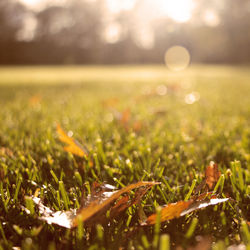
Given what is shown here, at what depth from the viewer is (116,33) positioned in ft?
99.9

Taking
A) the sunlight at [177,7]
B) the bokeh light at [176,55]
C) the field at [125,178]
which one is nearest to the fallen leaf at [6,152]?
the field at [125,178]

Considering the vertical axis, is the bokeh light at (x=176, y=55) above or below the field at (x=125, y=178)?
above

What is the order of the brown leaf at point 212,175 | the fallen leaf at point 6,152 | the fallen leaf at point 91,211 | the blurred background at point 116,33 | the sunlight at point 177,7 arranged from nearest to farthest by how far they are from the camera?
the fallen leaf at point 91,211 → the brown leaf at point 212,175 → the fallen leaf at point 6,152 → the sunlight at point 177,7 → the blurred background at point 116,33

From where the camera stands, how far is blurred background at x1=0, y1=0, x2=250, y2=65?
978 inches

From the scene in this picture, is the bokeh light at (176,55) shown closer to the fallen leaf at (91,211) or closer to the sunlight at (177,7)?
the sunlight at (177,7)

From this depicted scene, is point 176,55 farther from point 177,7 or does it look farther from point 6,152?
point 6,152

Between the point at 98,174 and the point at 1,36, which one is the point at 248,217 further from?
the point at 1,36

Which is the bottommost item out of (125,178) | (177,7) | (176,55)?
(125,178)

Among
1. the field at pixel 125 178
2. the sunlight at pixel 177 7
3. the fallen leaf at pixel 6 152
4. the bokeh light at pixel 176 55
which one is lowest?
the field at pixel 125 178

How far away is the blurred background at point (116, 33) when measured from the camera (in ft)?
81.5

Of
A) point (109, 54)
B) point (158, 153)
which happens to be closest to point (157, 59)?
point (109, 54)

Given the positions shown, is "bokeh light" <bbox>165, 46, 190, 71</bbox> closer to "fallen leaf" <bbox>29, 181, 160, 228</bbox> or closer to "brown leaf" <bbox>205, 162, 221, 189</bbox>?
"brown leaf" <bbox>205, 162, 221, 189</bbox>

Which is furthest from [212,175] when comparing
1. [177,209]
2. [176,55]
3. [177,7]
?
[176,55]

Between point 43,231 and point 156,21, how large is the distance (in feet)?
79.9
